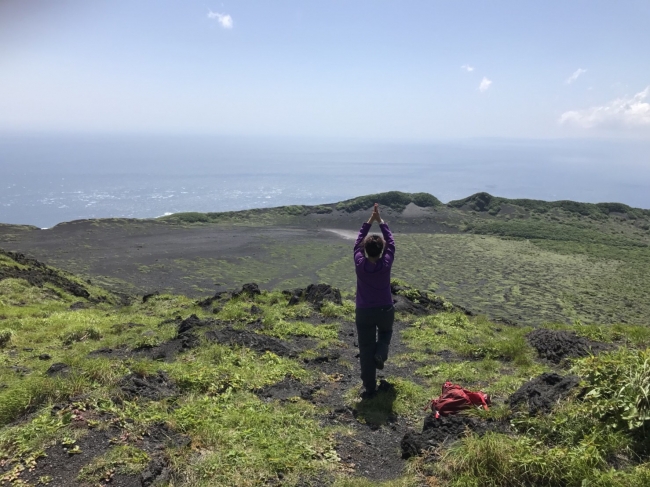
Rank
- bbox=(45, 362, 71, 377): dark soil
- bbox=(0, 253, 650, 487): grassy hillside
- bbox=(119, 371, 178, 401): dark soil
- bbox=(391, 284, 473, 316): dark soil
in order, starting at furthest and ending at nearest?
1. bbox=(391, 284, 473, 316): dark soil
2. bbox=(45, 362, 71, 377): dark soil
3. bbox=(119, 371, 178, 401): dark soil
4. bbox=(0, 253, 650, 487): grassy hillside

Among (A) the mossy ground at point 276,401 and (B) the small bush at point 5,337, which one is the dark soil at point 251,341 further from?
(B) the small bush at point 5,337

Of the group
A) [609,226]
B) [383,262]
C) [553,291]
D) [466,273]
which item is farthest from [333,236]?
[383,262]

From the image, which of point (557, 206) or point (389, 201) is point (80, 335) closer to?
point (389, 201)

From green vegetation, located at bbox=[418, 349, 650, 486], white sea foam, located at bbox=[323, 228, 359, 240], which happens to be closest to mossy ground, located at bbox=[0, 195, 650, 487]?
green vegetation, located at bbox=[418, 349, 650, 486]

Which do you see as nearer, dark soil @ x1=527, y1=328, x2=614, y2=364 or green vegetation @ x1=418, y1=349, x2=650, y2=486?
green vegetation @ x1=418, y1=349, x2=650, y2=486

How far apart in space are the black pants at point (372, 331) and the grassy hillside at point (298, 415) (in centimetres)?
62

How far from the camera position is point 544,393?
15.5 ft

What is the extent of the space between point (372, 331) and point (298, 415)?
1.46 metres

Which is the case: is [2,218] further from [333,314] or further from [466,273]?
[333,314]

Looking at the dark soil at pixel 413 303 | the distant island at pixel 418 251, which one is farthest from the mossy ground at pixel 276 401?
the distant island at pixel 418 251

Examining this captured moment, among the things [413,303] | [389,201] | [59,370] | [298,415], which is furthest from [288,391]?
[389,201]

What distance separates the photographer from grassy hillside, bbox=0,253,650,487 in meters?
Answer: 3.54

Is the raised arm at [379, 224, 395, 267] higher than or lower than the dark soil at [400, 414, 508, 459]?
higher

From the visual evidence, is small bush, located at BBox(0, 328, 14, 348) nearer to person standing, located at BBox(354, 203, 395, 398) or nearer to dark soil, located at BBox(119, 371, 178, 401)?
dark soil, located at BBox(119, 371, 178, 401)
